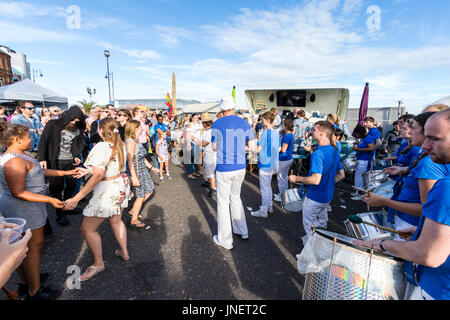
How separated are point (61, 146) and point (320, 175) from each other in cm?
438

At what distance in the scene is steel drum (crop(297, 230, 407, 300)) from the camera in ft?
4.15

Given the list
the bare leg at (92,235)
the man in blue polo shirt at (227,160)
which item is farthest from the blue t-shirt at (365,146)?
the bare leg at (92,235)

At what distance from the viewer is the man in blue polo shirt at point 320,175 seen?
265 centimetres

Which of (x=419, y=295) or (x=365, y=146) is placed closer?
(x=419, y=295)

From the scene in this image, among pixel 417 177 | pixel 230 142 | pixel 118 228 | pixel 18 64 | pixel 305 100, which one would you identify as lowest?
pixel 118 228

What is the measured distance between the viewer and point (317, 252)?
4.79ft

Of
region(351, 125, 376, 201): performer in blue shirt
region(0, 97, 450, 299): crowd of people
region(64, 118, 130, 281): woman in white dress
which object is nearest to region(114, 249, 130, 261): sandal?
region(0, 97, 450, 299): crowd of people

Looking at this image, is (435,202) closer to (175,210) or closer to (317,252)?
(317,252)

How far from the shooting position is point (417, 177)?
1632 millimetres

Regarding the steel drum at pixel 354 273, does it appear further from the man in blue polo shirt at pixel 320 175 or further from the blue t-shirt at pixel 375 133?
the blue t-shirt at pixel 375 133

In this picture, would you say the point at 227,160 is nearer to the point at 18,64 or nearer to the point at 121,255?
the point at 121,255

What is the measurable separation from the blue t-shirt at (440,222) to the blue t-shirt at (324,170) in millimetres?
1445

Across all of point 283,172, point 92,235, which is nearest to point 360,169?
point 283,172
